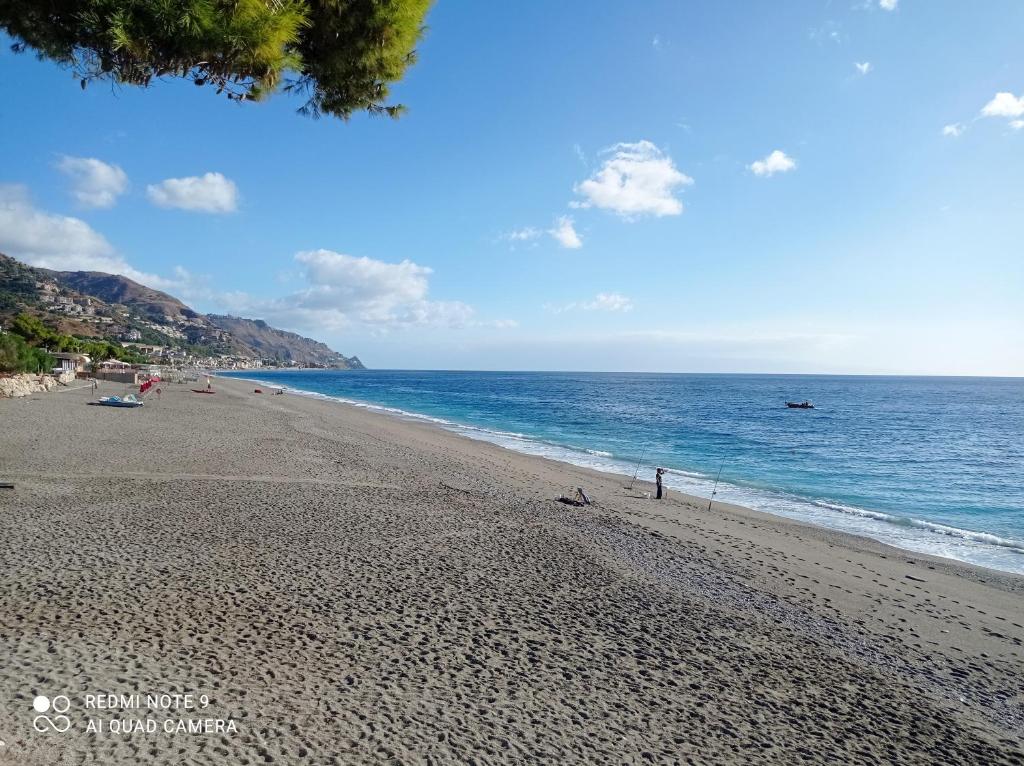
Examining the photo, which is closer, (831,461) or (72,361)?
(831,461)

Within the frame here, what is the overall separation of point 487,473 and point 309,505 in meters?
7.42

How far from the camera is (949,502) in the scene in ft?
62.7

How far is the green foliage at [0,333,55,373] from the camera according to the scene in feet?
117

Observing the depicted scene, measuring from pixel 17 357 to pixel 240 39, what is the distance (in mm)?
45378

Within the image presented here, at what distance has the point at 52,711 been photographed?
4.11 m

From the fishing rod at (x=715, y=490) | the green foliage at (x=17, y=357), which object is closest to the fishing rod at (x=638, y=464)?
the fishing rod at (x=715, y=490)

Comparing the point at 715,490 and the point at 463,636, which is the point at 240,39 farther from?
the point at 715,490

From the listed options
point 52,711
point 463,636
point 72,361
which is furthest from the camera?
point 72,361

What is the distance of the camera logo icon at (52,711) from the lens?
391cm

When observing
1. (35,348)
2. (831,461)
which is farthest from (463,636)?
(35,348)

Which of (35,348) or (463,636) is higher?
(35,348)

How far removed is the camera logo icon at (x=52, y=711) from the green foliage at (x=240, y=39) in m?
5.30

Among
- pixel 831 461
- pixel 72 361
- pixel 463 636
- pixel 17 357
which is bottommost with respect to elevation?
pixel 831 461

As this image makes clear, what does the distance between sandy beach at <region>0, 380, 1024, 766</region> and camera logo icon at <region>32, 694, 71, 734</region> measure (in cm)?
3
